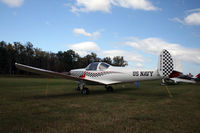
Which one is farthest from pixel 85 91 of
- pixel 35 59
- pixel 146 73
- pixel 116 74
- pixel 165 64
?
pixel 35 59

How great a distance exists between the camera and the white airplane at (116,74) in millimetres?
7816

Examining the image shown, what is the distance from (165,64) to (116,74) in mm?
3031

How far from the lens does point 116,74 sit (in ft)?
31.7

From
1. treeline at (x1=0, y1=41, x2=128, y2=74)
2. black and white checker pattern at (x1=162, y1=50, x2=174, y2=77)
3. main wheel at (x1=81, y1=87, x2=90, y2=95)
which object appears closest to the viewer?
black and white checker pattern at (x1=162, y1=50, x2=174, y2=77)

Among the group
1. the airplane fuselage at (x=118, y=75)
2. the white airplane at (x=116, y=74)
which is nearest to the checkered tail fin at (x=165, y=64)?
the white airplane at (x=116, y=74)

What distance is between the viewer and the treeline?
64.3 metres

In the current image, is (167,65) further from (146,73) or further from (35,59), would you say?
(35,59)

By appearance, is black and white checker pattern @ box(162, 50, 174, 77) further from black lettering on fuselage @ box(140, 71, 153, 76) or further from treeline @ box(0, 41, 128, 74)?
treeline @ box(0, 41, 128, 74)

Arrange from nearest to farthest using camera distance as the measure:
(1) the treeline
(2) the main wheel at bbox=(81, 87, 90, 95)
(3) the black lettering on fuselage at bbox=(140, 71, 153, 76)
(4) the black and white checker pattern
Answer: (4) the black and white checker pattern < (3) the black lettering on fuselage at bbox=(140, 71, 153, 76) < (2) the main wheel at bbox=(81, 87, 90, 95) < (1) the treeline

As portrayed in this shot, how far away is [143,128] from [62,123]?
181 cm

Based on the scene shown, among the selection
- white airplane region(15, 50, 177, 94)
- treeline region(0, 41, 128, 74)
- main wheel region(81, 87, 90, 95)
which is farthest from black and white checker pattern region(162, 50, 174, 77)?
treeline region(0, 41, 128, 74)

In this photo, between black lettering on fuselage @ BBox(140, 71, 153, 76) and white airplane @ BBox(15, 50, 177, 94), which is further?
black lettering on fuselage @ BBox(140, 71, 153, 76)

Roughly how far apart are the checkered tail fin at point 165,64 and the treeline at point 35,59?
65066mm

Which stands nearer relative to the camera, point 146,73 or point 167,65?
point 167,65
